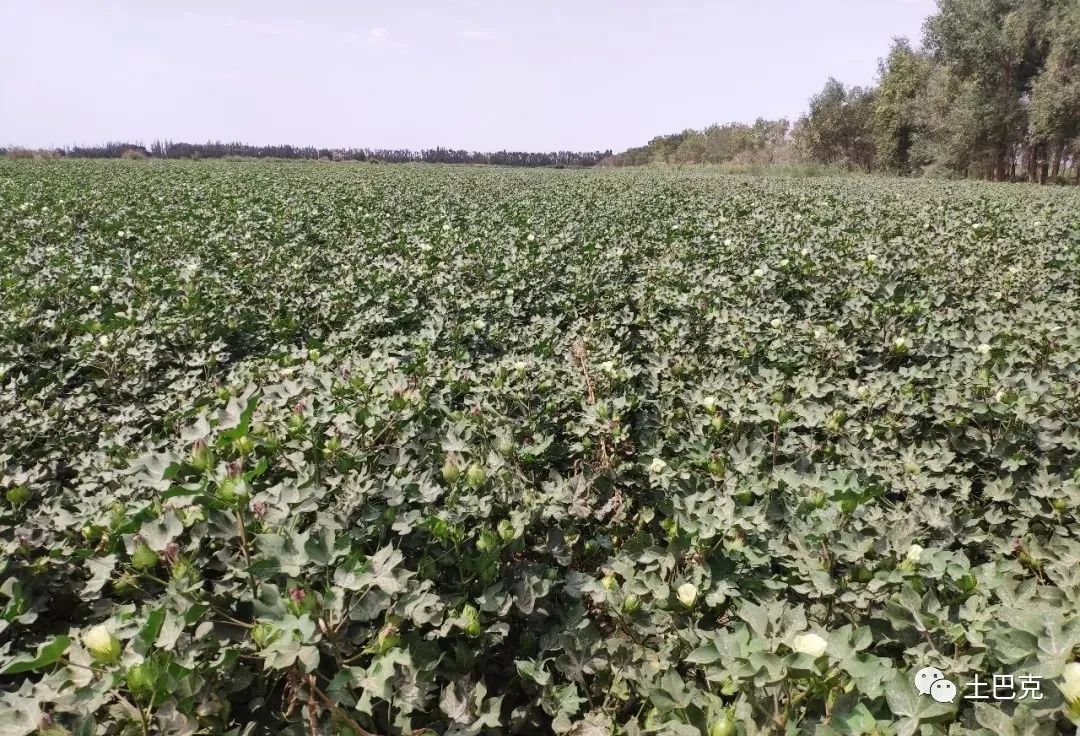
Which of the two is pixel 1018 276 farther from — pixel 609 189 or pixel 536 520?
pixel 609 189

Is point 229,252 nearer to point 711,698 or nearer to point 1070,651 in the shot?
point 711,698

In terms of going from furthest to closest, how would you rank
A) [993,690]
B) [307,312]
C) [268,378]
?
[307,312] < [268,378] < [993,690]

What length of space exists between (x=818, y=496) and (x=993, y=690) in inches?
27.5

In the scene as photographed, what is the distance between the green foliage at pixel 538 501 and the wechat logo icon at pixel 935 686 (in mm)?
26

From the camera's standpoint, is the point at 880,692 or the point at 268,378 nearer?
the point at 880,692

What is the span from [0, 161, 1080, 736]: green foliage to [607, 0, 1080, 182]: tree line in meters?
28.0

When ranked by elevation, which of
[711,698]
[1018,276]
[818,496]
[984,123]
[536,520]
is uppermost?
[984,123]

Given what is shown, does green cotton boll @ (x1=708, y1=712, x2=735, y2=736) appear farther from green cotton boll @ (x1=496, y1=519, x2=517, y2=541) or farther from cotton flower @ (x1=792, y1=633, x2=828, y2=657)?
green cotton boll @ (x1=496, y1=519, x2=517, y2=541)

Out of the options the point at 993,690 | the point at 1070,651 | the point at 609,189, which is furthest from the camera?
the point at 609,189

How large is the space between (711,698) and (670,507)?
0.64 meters

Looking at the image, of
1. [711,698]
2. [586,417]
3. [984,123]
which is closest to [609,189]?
[586,417]

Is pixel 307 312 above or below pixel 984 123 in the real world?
below

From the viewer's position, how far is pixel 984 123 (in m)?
27.5

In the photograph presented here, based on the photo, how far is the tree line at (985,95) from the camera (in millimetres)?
24531
